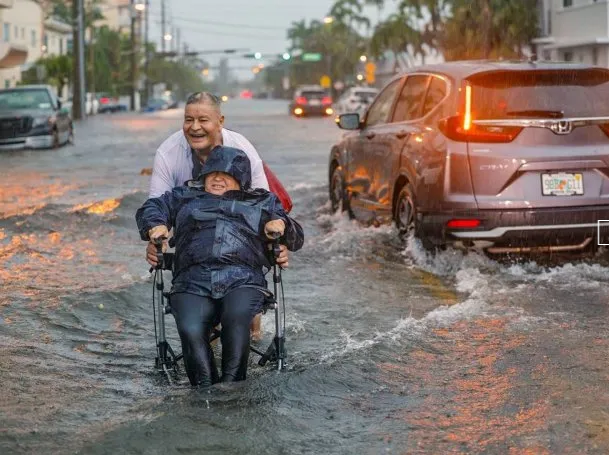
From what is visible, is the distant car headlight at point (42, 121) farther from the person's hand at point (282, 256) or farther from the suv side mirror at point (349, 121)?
the person's hand at point (282, 256)

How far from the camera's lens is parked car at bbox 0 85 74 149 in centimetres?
2897

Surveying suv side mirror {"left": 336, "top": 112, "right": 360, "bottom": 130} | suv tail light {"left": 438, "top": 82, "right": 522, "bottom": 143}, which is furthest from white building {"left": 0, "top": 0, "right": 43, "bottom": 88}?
suv tail light {"left": 438, "top": 82, "right": 522, "bottom": 143}

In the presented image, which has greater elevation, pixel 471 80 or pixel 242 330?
pixel 471 80

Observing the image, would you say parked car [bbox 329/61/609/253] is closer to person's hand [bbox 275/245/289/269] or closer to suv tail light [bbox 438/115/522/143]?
suv tail light [bbox 438/115/522/143]

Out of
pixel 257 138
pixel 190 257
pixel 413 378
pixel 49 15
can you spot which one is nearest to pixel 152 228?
pixel 190 257

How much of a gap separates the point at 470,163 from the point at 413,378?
333 cm

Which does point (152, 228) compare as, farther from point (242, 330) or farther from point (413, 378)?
point (413, 378)

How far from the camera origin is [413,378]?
650 centimetres

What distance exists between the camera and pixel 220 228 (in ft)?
19.9

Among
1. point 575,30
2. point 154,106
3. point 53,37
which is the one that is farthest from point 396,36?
point 53,37

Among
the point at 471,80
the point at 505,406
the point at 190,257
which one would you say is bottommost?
the point at 505,406

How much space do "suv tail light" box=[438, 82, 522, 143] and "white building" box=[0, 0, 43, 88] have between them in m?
51.6

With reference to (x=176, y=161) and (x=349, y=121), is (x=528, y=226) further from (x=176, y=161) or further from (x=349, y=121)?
(x=176, y=161)

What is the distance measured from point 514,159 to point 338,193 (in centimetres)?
438
